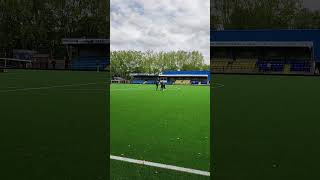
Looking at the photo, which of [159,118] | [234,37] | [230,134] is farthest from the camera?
[234,37]

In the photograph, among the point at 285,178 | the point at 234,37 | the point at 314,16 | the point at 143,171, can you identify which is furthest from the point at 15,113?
the point at 314,16

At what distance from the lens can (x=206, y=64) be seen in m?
2.20

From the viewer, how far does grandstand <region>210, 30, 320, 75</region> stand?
31.9 metres

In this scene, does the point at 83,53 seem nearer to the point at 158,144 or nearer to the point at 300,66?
the point at 300,66

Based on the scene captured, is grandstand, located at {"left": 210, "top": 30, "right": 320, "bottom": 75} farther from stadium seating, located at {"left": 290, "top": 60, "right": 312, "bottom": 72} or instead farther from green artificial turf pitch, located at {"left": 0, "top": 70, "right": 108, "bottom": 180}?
green artificial turf pitch, located at {"left": 0, "top": 70, "right": 108, "bottom": 180}

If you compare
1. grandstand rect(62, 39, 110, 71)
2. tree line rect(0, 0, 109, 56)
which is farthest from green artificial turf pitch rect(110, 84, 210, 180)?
tree line rect(0, 0, 109, 56)

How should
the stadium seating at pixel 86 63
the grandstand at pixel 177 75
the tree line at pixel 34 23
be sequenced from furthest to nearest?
the tree line at pixel 34 23 → the stadium seating at pixel 86 63 → the grandstand at pixel 177 75

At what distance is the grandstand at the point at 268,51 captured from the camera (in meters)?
31.9

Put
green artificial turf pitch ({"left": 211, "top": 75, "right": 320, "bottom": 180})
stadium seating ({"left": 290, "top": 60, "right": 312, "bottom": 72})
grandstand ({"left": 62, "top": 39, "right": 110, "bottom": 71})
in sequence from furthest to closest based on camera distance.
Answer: stadium seating ({"left": 290, "top": 60, "right": 312, "bottom": 72}), grandstand ({"left": 62, "top": 39, "right": 110, "bottom": 71}), green artificial turf pitch ({"left": 211, "top": 75, "right": 320, "bottom": 180})

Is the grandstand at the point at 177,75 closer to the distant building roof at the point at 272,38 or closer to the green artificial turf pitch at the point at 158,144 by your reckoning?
the green artificial turf pitch at the point at 158,144

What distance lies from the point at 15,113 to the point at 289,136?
170 inches

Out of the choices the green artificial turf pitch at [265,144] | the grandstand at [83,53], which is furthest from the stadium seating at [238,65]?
the green artificial turf pitch at [265,144]

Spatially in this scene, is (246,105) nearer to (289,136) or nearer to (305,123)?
(305,123)

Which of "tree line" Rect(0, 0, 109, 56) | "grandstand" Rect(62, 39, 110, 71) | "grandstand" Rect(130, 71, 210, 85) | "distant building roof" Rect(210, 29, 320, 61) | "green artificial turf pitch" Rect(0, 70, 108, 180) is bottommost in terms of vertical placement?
"green artificial turf pitch" Rect(0, 70, 108, 180)
